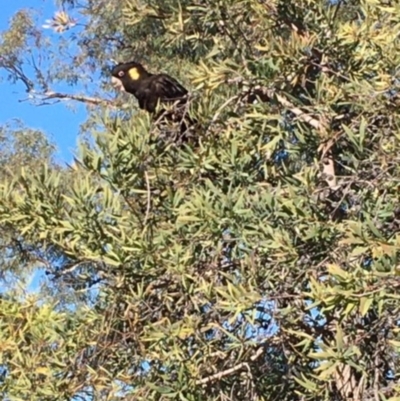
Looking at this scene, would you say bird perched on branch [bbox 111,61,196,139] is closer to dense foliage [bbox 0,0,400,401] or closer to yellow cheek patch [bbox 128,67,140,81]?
yellow cheek patch [bbox 128,67,140,81]

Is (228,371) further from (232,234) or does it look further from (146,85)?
(146,85)

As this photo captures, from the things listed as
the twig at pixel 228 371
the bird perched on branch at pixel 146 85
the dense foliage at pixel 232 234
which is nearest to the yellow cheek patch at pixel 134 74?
the bird perched on branch at pixel 146 85

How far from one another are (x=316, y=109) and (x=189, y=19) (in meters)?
0.41

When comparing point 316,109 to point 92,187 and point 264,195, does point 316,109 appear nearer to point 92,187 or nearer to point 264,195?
point 264,195

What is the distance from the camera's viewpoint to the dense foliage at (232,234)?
1.27 meters

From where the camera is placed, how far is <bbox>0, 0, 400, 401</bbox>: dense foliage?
127 cm

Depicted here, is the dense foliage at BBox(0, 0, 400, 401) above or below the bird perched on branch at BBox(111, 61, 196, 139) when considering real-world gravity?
below

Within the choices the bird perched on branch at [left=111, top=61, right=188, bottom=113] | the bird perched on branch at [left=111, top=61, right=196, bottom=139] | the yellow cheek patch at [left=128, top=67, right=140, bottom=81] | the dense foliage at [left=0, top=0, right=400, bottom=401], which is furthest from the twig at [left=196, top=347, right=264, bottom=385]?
the yellow cheek patch at [left=128, top=67, right=140, bottom=81]

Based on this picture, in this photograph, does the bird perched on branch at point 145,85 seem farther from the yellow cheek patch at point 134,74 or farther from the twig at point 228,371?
the twig at point 228,371

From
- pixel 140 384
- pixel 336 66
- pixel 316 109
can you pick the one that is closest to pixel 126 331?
pixel 140 384

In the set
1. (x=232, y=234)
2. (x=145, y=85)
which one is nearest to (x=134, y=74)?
(x=145, y=85)

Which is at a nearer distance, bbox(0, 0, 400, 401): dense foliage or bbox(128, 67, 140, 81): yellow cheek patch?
bbox(0, 0, 400, 401): dense foliage

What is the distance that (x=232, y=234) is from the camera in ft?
4.32

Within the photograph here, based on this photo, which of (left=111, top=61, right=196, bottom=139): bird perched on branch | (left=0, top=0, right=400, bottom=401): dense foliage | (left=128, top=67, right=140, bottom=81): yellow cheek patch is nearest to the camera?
(left=0, top=0, right=400, bottom=401): dense foliage
